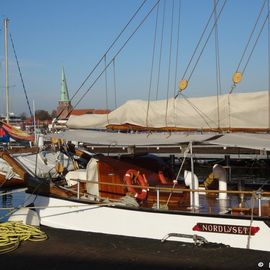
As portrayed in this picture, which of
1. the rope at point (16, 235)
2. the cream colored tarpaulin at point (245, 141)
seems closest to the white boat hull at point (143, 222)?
the rope at point (16, 235)

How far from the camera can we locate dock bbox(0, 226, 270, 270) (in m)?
7.91

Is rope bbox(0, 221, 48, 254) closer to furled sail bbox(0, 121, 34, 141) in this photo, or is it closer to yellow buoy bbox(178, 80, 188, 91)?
yellow buoy bbox(178, 80, 188, 91)

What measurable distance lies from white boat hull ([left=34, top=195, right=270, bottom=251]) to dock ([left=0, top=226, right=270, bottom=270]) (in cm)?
14

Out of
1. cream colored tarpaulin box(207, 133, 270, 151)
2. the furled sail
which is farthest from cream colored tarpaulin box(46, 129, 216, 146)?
the furled sail

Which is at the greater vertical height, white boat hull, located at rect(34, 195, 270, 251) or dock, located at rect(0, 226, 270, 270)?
white boat hull, located at rect(34, 195, 270, 251)

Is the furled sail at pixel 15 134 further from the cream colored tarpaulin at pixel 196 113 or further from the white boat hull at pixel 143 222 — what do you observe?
the white boat hull at pixel 143 222

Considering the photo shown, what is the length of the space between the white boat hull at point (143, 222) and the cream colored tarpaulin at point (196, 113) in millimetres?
2406

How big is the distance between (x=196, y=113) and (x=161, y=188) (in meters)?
2.35

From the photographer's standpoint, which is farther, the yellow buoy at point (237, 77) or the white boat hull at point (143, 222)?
the yellow buoy at point (237, 77)

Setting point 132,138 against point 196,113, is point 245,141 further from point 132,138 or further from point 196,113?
point 132,138

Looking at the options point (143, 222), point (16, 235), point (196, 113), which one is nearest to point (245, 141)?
point (196, 113)

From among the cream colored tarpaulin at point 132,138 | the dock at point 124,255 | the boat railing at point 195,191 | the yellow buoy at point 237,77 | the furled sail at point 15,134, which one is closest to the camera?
the dock at point 124,255

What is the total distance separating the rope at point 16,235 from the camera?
8.95m

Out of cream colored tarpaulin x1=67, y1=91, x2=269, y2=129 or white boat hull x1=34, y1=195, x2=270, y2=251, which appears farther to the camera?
cream colored tarpaulin x1=67, y1=91, x2=269, y2=129
